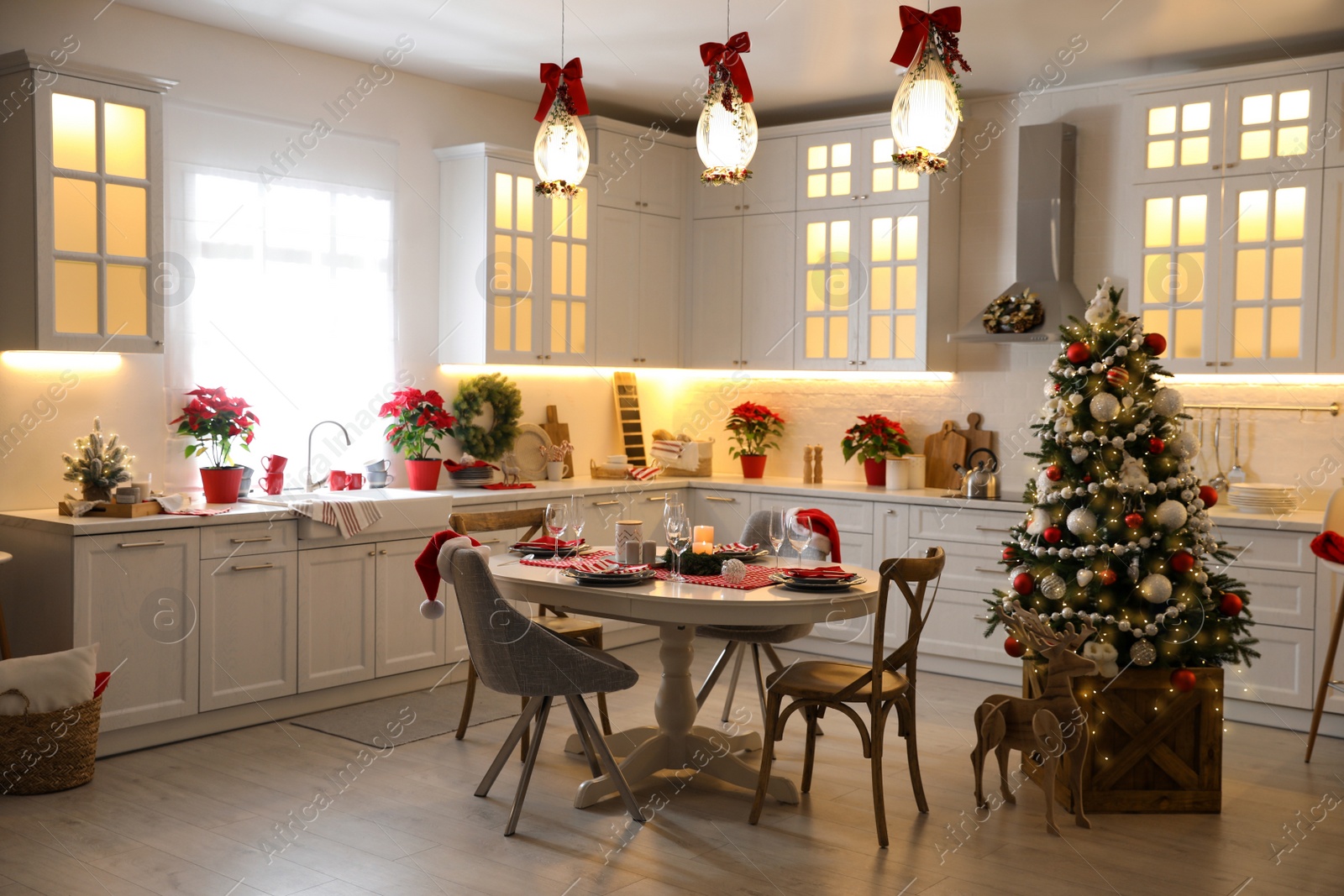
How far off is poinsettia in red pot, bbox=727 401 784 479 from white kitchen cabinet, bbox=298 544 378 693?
100 inches

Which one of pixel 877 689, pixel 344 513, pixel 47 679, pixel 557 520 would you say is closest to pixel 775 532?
pixel 557 520

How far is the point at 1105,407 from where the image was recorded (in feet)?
13.2

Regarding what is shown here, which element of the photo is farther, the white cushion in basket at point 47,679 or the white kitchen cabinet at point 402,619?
the white kitchen cabinet at point 402,619

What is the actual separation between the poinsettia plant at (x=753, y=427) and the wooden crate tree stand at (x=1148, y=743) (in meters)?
3.17

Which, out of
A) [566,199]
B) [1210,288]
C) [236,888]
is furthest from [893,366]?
[236,888]

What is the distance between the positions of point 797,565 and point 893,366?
2.47 metres

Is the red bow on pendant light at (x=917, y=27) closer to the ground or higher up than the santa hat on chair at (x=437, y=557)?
higher up

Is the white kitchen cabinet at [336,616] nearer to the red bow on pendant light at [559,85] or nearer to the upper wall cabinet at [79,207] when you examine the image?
the upper wall cabinet at [79,207]

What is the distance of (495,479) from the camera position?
20.5ft

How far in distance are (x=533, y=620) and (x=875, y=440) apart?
268 centimetres

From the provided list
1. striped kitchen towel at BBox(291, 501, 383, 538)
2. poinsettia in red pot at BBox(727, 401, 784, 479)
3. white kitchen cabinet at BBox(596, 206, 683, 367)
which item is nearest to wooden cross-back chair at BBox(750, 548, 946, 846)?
striped kitchen towel at BBox(291, 501, 383, 538)

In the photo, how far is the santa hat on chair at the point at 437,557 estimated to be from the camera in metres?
3.75

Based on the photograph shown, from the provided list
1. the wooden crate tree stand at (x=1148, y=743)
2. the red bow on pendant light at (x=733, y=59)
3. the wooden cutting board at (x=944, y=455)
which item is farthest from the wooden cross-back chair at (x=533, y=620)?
the wooden cutting board at (x=944, y=455)

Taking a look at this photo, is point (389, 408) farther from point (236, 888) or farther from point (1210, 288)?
point (1210, 288)
